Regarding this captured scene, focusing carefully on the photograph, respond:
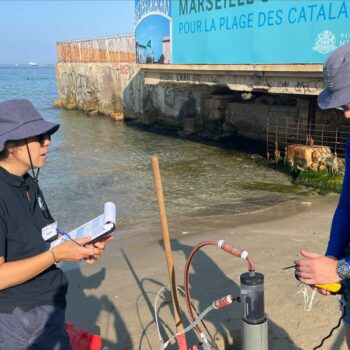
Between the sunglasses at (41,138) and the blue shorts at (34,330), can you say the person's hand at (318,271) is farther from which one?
the sunglasses at (41,138)

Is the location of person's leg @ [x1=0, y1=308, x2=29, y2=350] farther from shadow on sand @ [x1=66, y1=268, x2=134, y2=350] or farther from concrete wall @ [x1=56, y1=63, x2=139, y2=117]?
concrete wall @ [x1=56, y1=63, x2=139, y2=117]

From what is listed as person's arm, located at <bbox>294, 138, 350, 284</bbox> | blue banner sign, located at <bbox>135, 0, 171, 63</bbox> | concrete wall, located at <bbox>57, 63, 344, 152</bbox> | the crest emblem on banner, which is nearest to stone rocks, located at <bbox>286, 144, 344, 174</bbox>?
concrete wall, located at <bbox>57, 63, 344, 152</bbox>

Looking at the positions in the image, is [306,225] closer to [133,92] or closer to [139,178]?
[139,178]

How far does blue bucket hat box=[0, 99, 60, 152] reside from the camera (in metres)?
2.28

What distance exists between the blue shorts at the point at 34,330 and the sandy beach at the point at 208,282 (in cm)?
58

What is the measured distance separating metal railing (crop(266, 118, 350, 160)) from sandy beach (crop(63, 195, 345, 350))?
3.71 m

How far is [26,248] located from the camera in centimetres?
233

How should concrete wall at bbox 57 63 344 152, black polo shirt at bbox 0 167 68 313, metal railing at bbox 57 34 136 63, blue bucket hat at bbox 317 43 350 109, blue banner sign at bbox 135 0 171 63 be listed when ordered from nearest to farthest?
blue bucket hat at bbox 317 43 350 109 < black polo shirt at bbox 0 167 68 313 < concrete wall at bbox 57 63 344 152 < blue banner sign at bbox 135 0 171 63 < metal railing at bbox 57 34 136 63

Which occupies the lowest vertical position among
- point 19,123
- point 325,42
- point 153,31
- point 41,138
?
point 41,138

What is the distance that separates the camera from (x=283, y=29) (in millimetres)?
10891

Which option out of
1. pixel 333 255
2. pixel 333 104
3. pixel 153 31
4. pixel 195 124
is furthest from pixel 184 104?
pixel 333 104

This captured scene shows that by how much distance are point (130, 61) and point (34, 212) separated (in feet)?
A: 76.7

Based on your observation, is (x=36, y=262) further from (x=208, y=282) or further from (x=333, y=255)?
(x=208, y=282)

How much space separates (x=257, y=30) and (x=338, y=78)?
1006 centimetres
